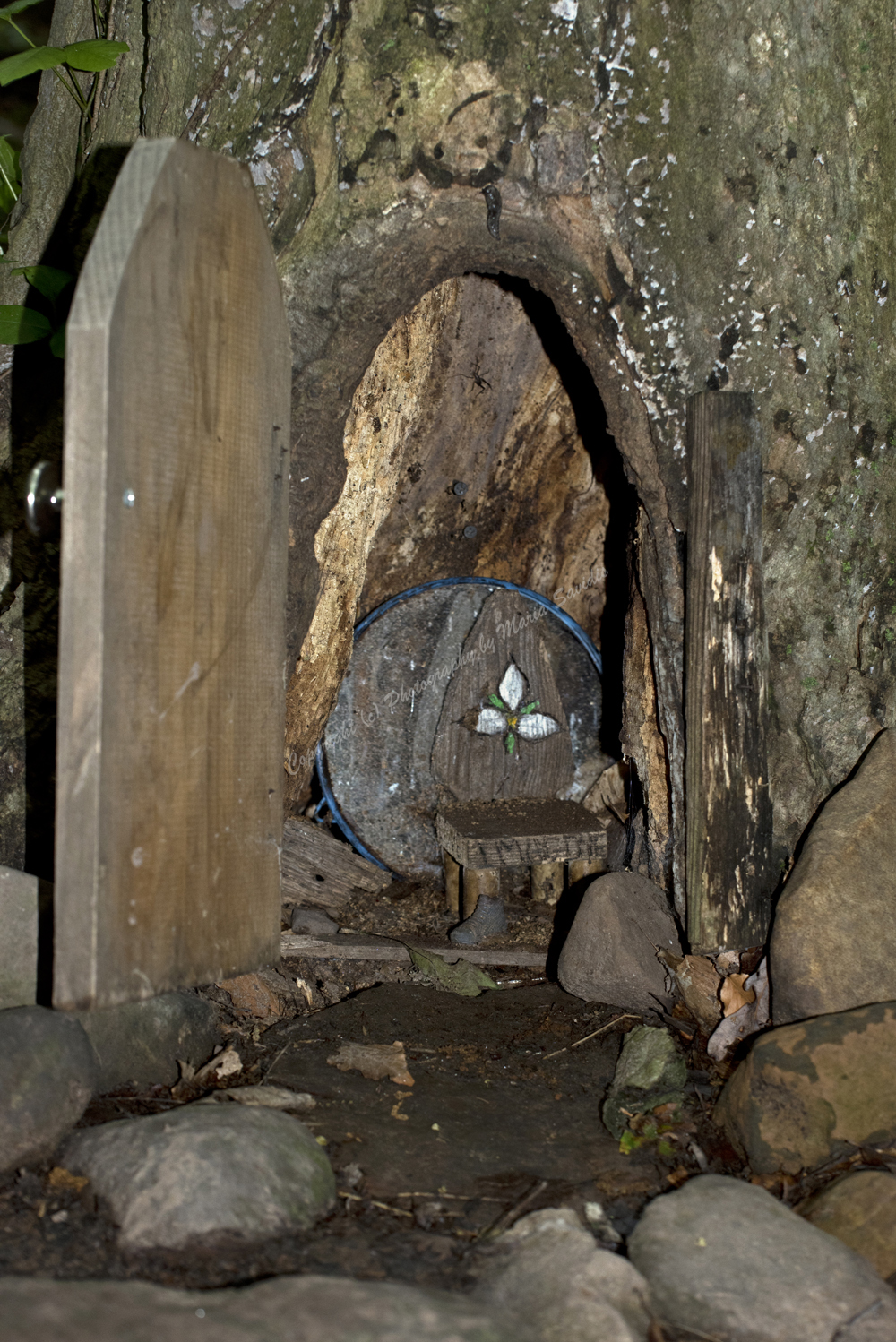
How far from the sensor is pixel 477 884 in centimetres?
405

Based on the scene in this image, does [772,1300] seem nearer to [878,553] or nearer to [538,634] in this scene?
[878,553]

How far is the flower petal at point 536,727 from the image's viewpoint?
464 cm

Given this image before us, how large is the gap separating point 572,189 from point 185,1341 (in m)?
2.98

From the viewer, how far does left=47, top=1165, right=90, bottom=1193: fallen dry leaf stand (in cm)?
204

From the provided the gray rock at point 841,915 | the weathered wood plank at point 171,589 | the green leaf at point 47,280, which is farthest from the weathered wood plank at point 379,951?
the green leaf at point 47,280

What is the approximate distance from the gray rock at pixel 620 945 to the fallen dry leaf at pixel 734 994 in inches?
7.6

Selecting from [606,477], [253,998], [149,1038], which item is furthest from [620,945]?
[606,477]

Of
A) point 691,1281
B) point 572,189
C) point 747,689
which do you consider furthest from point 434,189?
point 691,1281

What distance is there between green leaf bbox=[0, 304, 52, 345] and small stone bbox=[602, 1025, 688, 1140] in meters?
2.81

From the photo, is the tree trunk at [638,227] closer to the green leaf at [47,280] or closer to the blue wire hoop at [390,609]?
the green leaf at [47,280]

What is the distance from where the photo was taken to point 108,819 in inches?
72.9

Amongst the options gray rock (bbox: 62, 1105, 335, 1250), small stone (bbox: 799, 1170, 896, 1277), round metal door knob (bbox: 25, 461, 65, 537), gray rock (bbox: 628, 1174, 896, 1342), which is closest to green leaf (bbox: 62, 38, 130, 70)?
round metal door knob (bbox: 25, 461, 65, 537)

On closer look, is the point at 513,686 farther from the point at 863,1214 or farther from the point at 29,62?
the point at 29,62

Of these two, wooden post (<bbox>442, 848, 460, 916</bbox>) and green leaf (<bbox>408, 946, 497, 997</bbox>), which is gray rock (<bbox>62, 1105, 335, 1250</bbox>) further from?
wooden post (<bbox>442, 848, 460, 916</bbox>)
